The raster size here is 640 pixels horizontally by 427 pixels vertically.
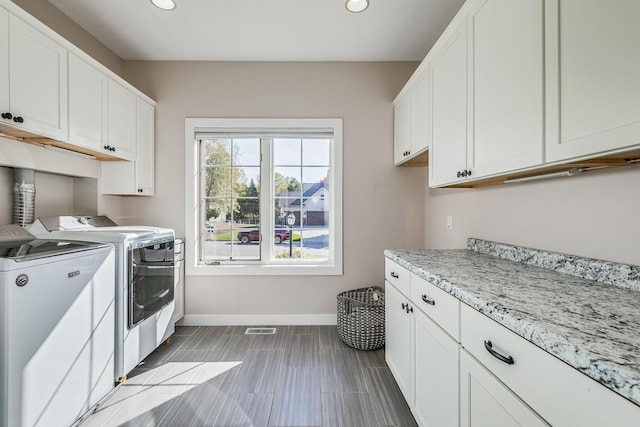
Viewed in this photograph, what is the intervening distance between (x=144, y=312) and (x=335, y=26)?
2727 mm

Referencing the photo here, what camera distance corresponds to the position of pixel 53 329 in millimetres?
1335

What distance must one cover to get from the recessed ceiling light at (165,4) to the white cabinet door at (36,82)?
0.70m

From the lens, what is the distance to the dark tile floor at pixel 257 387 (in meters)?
1.59

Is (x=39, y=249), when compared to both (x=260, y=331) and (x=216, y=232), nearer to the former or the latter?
(x=216, y=232)

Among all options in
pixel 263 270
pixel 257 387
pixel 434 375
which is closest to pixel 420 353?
pixel 434 375

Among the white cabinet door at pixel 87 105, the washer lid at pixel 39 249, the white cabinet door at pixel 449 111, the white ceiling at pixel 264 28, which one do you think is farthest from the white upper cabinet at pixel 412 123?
the white cabinet door at pixel 87 105

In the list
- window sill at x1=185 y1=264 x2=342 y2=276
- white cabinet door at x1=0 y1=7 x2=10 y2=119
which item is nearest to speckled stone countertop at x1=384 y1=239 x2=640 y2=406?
window sill at x1=185 y1=264 x2=342 y2=276

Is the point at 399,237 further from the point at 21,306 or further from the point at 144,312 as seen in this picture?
the point at 21,306

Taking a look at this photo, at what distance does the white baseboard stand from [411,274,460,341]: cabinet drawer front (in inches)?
60.3

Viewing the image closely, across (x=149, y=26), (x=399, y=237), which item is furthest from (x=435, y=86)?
(x=149, y=26)

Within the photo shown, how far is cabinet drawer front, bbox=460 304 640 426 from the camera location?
0.52 metres

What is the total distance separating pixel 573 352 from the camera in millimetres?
574

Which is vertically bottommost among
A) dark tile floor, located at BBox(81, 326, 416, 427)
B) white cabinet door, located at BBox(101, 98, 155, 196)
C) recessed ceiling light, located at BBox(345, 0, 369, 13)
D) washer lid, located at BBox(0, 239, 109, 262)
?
dark tile floor, located at BBox(81, 326, 416, 427)

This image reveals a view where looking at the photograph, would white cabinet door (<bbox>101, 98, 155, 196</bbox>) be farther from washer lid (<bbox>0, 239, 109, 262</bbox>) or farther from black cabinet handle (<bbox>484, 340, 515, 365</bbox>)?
black cabinet handle (<bbox>484, 340, 515, 365</bbox>)
